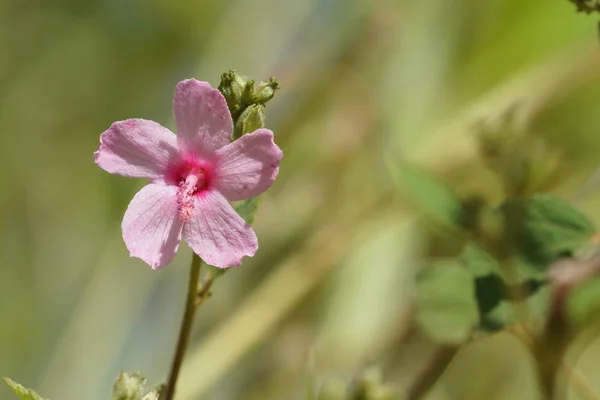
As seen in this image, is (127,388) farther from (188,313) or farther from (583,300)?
(583,300)

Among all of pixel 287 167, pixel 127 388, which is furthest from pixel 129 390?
pixel 287 167

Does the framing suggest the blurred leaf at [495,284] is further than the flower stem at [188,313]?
Yes

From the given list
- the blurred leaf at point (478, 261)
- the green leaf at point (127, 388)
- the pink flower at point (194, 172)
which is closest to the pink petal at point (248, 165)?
the pink flower at point (194, 172)

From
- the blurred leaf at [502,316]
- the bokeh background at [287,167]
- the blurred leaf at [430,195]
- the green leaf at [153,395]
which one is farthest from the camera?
the bokeh background at [287,167]

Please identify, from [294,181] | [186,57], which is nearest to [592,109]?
[294,181]

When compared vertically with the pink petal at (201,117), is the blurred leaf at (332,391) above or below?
below

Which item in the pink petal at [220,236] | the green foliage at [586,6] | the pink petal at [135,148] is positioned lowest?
the pink petal at [220,236]

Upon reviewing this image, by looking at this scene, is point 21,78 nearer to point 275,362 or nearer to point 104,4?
point 104,4

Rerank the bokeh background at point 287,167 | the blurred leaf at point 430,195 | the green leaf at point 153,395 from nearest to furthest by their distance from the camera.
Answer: the green leaf at point 153,395
the blurred leaf at point 430,195
the bokeh background at point 287,167

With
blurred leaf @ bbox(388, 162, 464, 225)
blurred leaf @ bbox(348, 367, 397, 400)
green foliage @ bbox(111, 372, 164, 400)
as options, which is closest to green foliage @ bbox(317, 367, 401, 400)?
blurred leaf @ bbox(348, 367, 397, 400)

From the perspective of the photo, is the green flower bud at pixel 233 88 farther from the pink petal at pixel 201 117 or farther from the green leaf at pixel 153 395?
the green leaf at pixel 153 395
